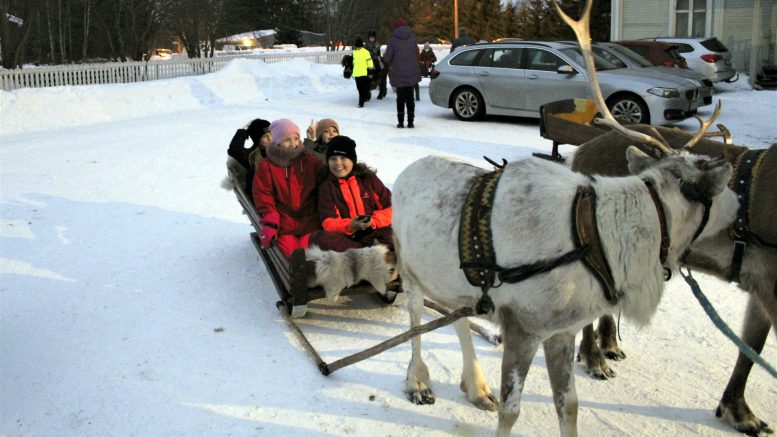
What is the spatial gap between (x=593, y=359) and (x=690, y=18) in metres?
22.6

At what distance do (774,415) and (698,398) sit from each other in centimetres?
41

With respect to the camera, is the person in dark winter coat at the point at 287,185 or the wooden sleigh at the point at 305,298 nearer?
the wooden sleigh at the point at 305,298

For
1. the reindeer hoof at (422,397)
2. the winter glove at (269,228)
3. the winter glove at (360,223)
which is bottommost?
the reindeer hoof at (422,397)

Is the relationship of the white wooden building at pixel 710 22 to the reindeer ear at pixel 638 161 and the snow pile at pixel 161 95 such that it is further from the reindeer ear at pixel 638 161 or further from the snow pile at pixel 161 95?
the reindeer ear at pixel 638 161

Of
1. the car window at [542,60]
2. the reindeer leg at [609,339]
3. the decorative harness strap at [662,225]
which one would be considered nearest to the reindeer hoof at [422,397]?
the reindeer leg at [609,339]

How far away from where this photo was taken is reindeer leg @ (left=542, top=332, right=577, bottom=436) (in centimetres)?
390

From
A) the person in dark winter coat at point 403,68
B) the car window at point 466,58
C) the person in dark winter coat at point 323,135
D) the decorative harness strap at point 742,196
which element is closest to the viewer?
the decorative harness strap at point 742,196

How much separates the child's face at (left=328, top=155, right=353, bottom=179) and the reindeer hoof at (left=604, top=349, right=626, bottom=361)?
2.28m

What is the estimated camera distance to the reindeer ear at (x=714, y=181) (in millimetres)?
3203

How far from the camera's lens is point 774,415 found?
4332 mm

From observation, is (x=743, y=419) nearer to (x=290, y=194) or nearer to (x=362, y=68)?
(x=290, y=194)

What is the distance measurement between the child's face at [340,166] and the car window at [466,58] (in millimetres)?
10008

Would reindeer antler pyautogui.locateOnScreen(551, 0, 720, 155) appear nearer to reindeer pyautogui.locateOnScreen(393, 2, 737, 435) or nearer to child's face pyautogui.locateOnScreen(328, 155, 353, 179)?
reindeer pyautogui.locateOnScreen(393, 2, 737, 435)

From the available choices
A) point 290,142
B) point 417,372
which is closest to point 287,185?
point 290,142
